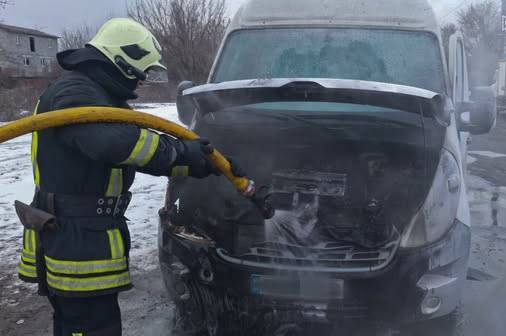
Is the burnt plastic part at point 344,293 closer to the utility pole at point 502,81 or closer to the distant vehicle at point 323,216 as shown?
the distant vehicle at point 323,216

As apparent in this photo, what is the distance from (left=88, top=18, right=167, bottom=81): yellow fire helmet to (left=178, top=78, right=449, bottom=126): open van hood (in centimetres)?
61

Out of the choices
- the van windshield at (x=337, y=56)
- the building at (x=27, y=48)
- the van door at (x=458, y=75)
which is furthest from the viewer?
the building at (x=27, y=48)

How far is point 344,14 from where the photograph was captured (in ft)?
13.8

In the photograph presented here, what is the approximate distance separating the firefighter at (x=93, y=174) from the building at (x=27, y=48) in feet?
191

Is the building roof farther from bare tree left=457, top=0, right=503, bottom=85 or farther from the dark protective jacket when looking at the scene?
the dark protective jacket

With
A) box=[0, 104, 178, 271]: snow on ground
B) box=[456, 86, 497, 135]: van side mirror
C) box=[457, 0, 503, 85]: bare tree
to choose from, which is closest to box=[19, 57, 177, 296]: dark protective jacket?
box=[0, 104, 178, 271]: snow on ground

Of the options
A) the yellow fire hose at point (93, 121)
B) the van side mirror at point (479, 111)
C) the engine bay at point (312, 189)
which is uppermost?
the yellow fire hose at point (93, 121)

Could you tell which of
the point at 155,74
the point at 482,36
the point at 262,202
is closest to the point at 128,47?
the point at 155,74

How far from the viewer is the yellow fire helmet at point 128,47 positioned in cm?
229

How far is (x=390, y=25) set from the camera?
4.11m

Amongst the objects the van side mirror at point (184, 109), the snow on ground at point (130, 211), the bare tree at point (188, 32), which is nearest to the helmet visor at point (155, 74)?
the van side mirror at point (184, 109)

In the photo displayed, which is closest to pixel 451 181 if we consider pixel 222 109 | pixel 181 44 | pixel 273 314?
pixel 273 314

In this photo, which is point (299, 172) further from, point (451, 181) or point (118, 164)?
point (118, 164)

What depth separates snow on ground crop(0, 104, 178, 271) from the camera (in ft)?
15.2
